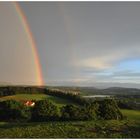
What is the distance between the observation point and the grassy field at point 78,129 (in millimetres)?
9133

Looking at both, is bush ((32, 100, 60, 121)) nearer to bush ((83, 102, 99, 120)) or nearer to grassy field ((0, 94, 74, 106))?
grassy field ((0, 94, 74, 106))

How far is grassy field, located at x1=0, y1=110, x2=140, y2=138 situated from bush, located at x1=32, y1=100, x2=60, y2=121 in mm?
197

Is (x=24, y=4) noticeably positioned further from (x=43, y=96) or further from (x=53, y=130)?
(x=53, y=130)

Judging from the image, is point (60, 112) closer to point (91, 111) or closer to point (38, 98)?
point (38, 98)

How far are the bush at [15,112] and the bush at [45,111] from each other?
23cm

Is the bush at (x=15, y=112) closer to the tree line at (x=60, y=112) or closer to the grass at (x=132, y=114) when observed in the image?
the tree line at (x=60, y=112)

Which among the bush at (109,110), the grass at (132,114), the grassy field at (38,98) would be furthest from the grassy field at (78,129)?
the grassy field at (38,98)

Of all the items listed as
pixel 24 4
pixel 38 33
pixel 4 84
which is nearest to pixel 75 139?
pixel 4 84

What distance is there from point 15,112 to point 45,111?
3.17 feet

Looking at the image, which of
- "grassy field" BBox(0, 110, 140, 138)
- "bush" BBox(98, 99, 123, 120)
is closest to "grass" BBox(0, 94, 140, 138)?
"grassy field" BBox(0, 110, 140, 138)

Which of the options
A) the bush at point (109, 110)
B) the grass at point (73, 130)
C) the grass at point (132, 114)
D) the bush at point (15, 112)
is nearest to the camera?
the grass at point (73, 130)

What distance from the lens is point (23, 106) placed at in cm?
964

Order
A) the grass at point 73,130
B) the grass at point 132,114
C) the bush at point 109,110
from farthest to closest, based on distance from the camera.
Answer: the bush at point 109,110
the grass at point 132,114
the grass at point 73,130

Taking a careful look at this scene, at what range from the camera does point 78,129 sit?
923 cm
